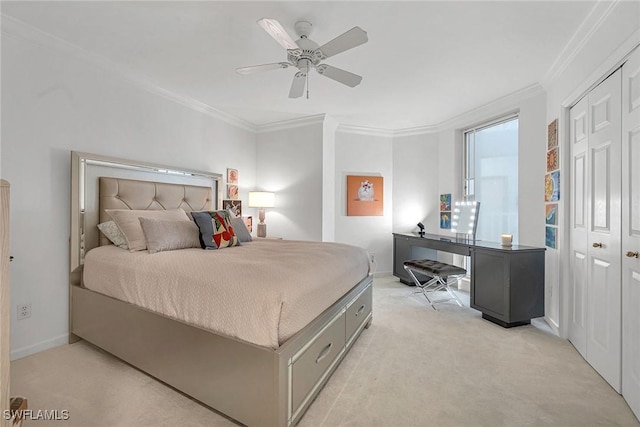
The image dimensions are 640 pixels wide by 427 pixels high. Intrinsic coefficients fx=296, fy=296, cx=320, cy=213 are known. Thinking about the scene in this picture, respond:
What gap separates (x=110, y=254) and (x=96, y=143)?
3.65ft

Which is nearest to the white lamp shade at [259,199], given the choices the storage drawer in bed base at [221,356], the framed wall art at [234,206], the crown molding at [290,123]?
the framed wall art at [234,206]

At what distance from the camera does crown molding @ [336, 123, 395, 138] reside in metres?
4.87

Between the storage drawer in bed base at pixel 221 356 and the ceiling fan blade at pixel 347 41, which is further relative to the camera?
the ceiling fan blade at pixel 347 41

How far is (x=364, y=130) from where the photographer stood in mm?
4977

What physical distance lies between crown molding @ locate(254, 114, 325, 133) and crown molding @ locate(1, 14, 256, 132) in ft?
2.92

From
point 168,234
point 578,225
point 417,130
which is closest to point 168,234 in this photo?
point 168,234

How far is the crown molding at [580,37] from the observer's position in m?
1.93

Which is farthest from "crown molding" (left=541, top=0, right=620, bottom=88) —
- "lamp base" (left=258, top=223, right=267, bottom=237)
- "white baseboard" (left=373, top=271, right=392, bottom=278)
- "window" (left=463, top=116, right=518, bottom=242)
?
"lamp base" (left=258, top=223, right=267, bottom=237)

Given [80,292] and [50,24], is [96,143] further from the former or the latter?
[80,292]

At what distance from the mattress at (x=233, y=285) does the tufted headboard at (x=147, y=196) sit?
506mm

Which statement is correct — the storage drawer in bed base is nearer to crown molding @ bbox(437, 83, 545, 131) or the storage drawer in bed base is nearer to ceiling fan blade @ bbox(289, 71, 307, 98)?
ceiling fan blade @ bbox(289, 71, 307, 98)

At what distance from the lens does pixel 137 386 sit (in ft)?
6.31

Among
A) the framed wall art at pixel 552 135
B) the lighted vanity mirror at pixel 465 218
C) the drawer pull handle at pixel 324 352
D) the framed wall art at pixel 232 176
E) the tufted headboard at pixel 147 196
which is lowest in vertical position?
the drawer pull handle at pixel 324 352

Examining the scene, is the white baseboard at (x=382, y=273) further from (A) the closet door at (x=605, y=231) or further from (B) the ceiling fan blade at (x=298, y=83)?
(B) the ceiling fan blade at (x=298, y=83)
